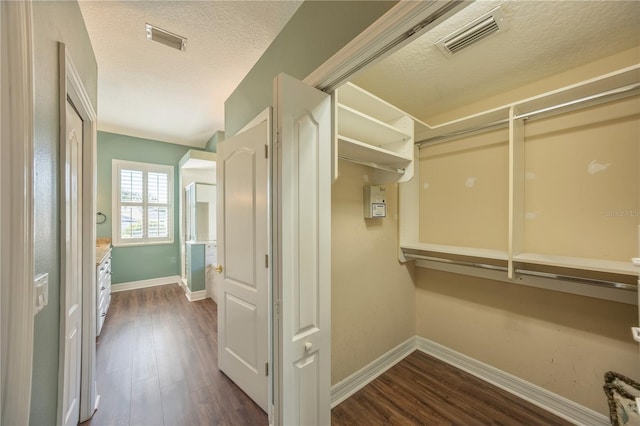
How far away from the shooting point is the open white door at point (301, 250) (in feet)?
3.70

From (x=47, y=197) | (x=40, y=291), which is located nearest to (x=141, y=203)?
(x=47, y=197)

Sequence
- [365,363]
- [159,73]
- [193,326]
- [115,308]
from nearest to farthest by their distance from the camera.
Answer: [365,363] → [159,73] → [193,326] → [115,308]

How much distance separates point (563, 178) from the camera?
179 cm

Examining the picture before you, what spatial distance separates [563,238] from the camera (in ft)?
5.89

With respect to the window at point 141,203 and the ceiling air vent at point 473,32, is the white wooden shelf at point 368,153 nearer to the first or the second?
the ceiling air vent at point 473,32

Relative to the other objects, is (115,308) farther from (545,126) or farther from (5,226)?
(545,126)

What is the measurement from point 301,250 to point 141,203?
16.0ft

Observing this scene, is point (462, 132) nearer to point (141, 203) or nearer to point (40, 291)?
point (40, 291)

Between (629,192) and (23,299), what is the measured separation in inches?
118

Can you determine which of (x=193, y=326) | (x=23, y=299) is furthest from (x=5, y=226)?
(x=193, y=326)

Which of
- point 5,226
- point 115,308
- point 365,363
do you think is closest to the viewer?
point 5,226

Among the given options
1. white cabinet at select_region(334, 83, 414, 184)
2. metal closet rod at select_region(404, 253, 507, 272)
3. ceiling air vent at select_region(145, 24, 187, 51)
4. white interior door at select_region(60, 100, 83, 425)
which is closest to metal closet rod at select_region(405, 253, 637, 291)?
metal closet rod at select_region(404, 253, 507, 272)

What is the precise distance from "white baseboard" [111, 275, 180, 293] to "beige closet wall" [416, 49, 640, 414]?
199 inches

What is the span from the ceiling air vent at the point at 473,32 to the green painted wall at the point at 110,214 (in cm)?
509
